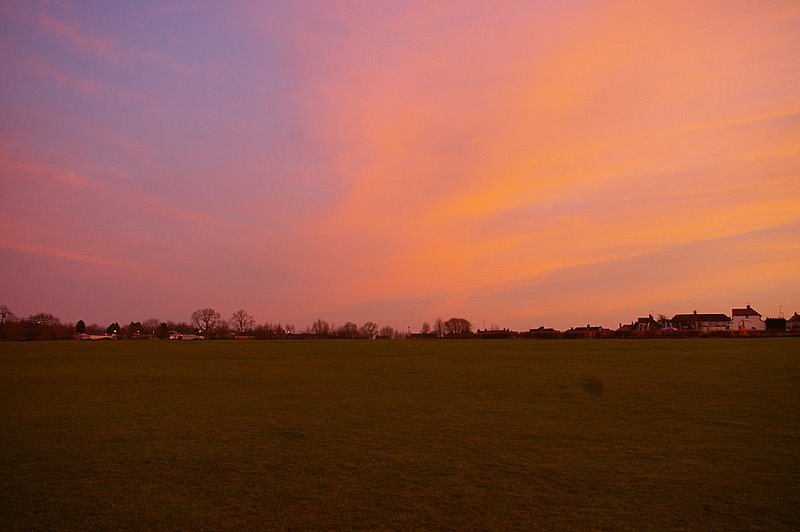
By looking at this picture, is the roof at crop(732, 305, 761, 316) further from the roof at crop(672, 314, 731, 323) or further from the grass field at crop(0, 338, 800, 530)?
the grass field at crop(0, 338, 800, 530)

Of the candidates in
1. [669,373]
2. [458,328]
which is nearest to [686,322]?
[458,328]

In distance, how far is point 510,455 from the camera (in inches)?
476

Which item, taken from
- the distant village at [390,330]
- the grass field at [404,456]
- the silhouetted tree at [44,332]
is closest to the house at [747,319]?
the distant village at [390,330]

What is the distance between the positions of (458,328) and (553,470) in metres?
160

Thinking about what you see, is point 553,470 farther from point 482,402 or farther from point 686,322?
point 686,322

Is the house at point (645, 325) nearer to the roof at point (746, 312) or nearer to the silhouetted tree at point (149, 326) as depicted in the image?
the roof at point (746, 312)

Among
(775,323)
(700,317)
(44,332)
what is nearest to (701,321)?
(700,317)

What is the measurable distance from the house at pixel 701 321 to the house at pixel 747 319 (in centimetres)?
207

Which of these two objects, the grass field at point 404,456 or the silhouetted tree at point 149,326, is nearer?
the grass field at point 404,456

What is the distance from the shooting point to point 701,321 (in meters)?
151

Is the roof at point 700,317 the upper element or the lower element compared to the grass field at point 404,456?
upper

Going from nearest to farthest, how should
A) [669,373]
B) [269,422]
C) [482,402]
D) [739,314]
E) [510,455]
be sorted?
[510,455] < [269,422] < [482,402] < [669,373] < [739,314]

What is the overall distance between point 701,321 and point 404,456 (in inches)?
6448

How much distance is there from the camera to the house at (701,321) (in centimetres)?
14750
